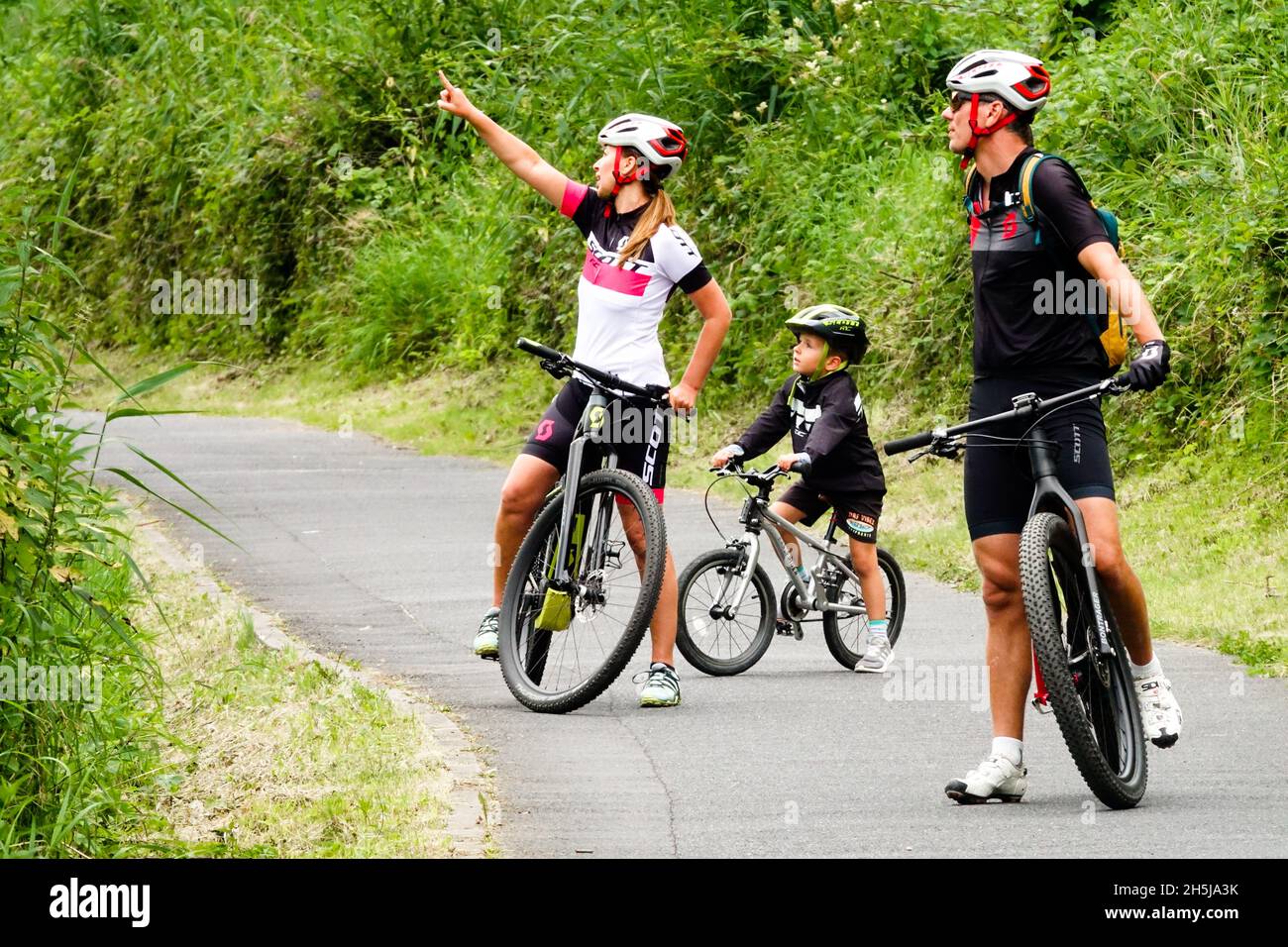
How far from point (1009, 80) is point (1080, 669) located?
5.89 ft

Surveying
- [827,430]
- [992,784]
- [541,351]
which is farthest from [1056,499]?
[827,430]

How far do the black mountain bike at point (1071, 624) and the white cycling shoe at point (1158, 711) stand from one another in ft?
0.23

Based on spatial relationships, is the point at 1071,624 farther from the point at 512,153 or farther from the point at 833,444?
the point at 512,153

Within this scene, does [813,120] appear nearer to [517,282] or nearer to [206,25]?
[517,282]

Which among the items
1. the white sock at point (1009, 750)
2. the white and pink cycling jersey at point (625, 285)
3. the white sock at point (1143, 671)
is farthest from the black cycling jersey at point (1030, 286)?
the white and pink cycling jersey at point (625, 285)

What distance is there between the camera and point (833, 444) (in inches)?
351

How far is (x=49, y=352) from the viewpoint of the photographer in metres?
6.26

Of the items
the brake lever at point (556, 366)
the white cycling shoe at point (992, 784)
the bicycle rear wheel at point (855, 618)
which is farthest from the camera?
the bicycle rear wheel at point (855, 618)

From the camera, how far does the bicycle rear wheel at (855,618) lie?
912cm

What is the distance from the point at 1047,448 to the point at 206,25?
2815cm

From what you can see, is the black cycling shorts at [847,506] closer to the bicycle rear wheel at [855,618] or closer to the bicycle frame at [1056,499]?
the bicycle rear wheel at [855,618]

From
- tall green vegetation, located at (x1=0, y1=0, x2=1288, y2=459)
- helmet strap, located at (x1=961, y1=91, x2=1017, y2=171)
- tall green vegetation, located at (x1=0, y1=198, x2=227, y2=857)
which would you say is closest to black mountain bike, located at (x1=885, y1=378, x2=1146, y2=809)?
helmet strap, located at (x1=961, y1=91, x2=1017, y2=171)

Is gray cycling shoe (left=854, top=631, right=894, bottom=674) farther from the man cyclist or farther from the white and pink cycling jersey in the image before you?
the man cyclist
